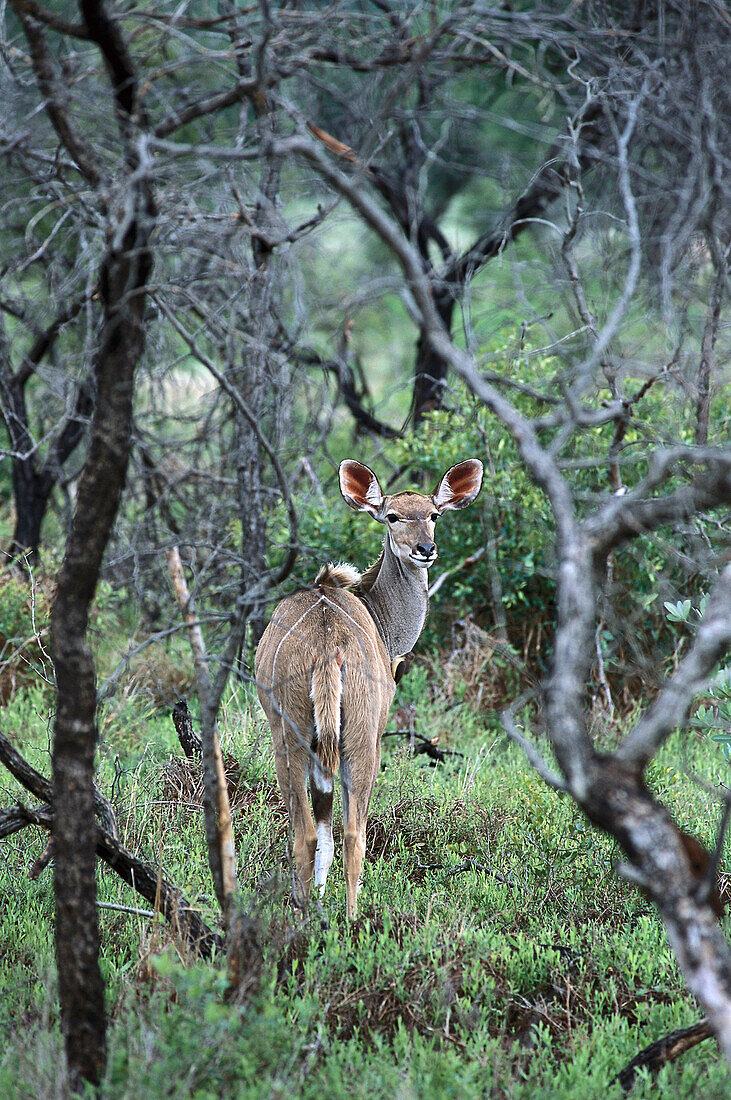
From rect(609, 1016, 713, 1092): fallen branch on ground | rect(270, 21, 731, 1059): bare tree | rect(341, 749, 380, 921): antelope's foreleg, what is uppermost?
rect(341, 749, 380, 921): antelope's foreleg

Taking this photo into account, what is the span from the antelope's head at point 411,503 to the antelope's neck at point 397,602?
0.11m

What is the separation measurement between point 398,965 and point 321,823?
93 cm

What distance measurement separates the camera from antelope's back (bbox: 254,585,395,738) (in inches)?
168

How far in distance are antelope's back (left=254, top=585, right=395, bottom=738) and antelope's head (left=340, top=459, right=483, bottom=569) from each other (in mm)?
705

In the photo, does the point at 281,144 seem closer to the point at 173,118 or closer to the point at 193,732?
the point at 173,118

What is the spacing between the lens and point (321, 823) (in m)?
4.50

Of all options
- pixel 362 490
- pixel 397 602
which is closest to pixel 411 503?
pixel 362 490

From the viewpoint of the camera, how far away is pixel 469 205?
12141 mm

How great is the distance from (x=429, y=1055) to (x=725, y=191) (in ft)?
14.1

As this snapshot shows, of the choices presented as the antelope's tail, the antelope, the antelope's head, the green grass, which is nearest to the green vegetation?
the green grass

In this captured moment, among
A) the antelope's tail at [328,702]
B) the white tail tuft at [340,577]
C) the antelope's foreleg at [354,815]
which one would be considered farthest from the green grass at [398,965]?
the white tail tuft at [340,577]

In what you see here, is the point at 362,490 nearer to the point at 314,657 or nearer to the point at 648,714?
the point at 314,657

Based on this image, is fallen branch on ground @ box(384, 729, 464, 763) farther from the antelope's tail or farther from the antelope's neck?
the antelope's tail

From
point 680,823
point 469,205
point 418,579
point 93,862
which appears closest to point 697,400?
point 418,579
